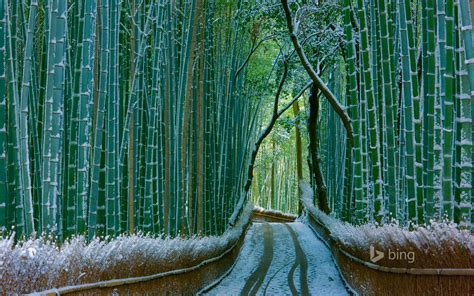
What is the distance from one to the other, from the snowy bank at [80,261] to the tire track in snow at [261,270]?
5.42 feet

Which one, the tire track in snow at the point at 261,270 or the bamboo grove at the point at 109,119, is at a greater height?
the bamboo grove at the point at 109,119

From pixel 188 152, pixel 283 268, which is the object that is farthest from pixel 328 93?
pixel 283 268

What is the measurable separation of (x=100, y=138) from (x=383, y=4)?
2.75 metres

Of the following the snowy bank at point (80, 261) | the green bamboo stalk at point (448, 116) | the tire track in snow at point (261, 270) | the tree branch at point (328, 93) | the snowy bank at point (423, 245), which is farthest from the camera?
the tree branch at point (328, 93)

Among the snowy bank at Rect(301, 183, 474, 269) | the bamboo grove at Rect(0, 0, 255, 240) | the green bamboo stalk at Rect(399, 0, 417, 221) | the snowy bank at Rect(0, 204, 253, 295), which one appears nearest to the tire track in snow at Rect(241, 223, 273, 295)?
the bamboo grove at Rect(0, 0, 255, 240)

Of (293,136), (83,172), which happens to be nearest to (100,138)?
(83,172)

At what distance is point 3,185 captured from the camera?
401 centimetres

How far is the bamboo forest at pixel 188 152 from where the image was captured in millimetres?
4051

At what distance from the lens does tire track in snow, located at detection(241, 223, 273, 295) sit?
8095 millimetres

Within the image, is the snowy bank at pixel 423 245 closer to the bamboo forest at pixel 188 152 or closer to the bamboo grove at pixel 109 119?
the bamboo forest at pixel 188 152

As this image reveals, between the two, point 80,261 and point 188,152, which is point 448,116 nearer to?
point 80,261

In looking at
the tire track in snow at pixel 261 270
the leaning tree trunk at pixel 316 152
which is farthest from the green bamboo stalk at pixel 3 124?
the leaning tree trunk at pixel 316 152

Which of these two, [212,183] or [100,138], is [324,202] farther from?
[100,138]

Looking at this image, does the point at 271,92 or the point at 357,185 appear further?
the point at 271,92
